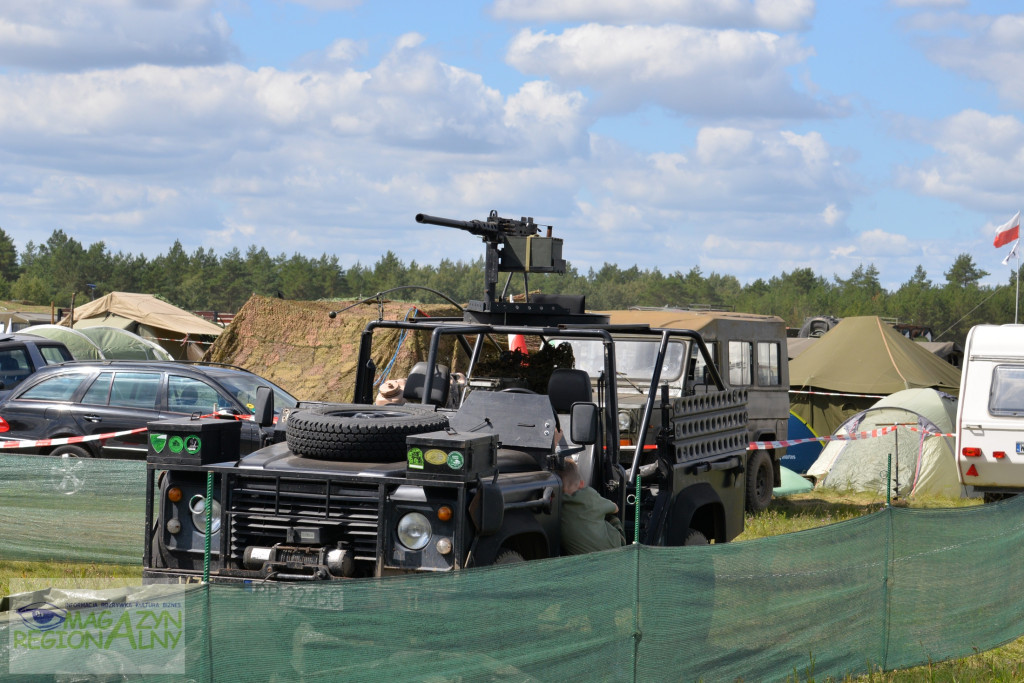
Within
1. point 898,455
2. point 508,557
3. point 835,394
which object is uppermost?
point 835,394

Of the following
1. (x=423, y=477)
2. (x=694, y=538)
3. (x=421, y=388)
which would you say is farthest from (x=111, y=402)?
(x=423, y=477)

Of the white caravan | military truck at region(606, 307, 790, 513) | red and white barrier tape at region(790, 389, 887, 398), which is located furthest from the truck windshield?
red and white barrier tape at region(790, 389, 887, 398)

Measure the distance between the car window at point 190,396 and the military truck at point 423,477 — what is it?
17.9 ft

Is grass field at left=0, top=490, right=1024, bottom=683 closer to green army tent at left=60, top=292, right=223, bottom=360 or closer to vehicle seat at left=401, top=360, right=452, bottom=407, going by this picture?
vehicle seat at left=401, top=360, right=452, bottom=407

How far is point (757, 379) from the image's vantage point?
15.4 meters

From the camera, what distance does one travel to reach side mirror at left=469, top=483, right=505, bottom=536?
532 cm

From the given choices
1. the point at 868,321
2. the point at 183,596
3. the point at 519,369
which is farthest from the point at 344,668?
the point at 868,321

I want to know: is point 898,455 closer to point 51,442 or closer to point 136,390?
point 136,390

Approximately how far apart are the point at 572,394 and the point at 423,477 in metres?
1.89

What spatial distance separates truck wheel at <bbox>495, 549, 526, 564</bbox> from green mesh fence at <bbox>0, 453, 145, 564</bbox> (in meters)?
4.19

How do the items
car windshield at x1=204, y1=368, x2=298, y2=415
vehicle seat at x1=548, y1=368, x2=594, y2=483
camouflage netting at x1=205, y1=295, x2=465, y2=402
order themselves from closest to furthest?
vehicle seat at x1=548, y1=368, x2=594, y2=483 < car windshield at x1=204, y1=368, x2=298, y2=415 < camouflage netting at x1=205, y1=295, x2=465, y2=402

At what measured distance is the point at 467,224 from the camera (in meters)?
7.38

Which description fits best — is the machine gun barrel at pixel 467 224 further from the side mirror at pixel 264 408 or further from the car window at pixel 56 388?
the car window at pixel 56 388

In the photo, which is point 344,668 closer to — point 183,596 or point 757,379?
point 183,596
